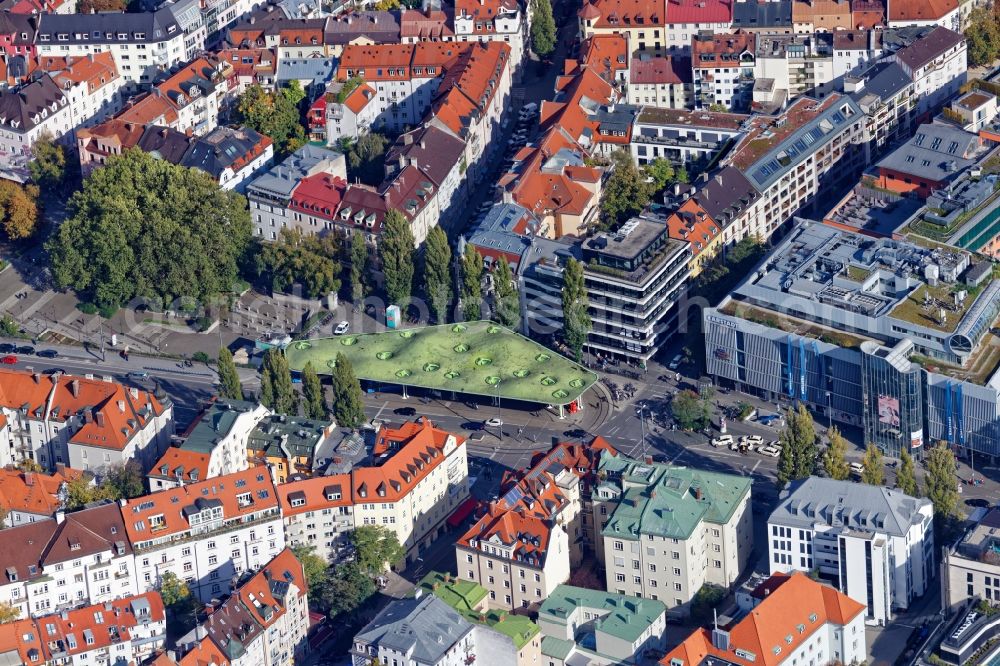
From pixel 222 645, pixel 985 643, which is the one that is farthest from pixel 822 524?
pixel 222 645

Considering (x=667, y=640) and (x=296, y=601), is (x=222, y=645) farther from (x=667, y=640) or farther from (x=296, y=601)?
(x=667, y=640)

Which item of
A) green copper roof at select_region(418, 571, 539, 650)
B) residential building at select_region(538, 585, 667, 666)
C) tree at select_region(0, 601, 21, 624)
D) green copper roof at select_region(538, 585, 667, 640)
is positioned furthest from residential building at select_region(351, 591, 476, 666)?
tree at select_region(0, 601, 21, 624)

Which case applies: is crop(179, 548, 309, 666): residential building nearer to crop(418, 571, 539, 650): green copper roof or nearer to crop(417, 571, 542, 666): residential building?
crop(417, 571, 542, 666): residential building

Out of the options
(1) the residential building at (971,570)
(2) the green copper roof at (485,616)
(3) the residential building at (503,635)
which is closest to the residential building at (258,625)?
(3) the residential building at (503,635)

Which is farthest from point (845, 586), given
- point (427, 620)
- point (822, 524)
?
point (427, 620)

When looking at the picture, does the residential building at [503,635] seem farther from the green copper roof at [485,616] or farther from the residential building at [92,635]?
the residential building at [92,635]

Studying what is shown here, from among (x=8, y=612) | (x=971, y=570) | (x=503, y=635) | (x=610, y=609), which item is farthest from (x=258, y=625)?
(x=971, y=570)
